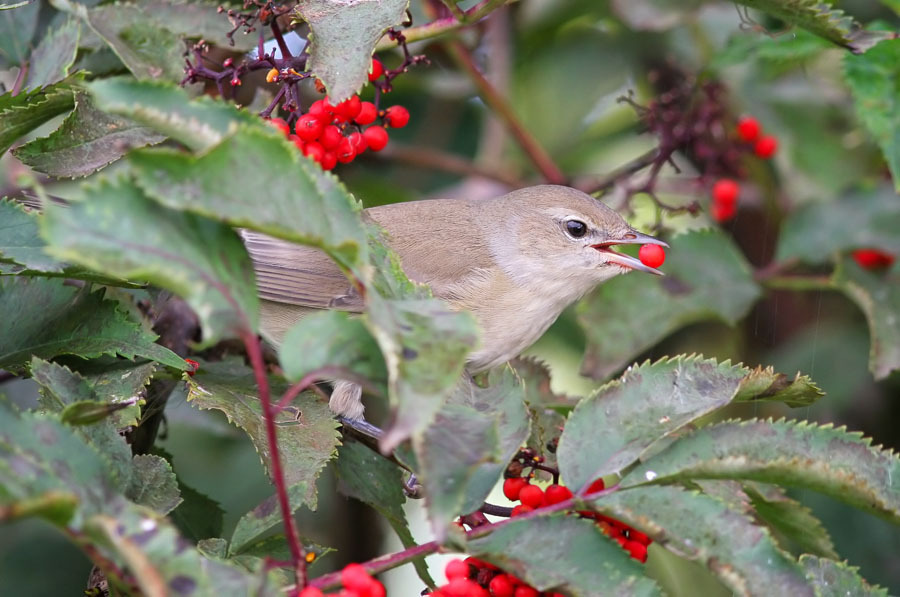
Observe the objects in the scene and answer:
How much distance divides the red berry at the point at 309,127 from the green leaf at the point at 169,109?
0.75 metres

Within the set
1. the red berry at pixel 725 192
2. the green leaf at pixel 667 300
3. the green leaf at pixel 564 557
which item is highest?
the green leaf at pixel 564 557

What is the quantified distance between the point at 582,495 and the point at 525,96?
2910 millimetres

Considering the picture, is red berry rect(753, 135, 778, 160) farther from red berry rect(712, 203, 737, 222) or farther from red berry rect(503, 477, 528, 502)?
red berry rect(503, 477, 528, 502)

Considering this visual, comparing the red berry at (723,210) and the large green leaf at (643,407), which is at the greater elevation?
the large green leaf at (643,407)

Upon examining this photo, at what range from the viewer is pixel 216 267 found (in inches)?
47.6

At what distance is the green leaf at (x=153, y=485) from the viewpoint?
1.58 m

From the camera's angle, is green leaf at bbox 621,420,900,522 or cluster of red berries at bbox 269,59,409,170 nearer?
green leaf at bbox 621,420,900,522

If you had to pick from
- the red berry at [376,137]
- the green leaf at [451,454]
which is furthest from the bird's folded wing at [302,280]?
the green leaf at [451,454]

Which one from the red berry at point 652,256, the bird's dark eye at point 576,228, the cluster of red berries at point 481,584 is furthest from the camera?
the bird's dark eye at point 576,228

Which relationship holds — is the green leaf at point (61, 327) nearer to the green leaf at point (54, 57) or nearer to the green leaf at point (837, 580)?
the green leaf at point (54, 57)

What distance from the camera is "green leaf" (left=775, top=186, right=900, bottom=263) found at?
3.30 metres

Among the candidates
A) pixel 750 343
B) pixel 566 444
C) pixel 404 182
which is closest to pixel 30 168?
pixel 566 444

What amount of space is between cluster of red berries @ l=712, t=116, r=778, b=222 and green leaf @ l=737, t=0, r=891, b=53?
1.34 meters

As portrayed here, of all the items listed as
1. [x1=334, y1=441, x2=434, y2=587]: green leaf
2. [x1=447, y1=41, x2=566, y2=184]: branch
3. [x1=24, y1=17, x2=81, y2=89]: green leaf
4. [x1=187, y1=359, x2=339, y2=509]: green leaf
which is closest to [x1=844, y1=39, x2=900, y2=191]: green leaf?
[x1=447, y1=41, x2=566, y2=184]: branch
